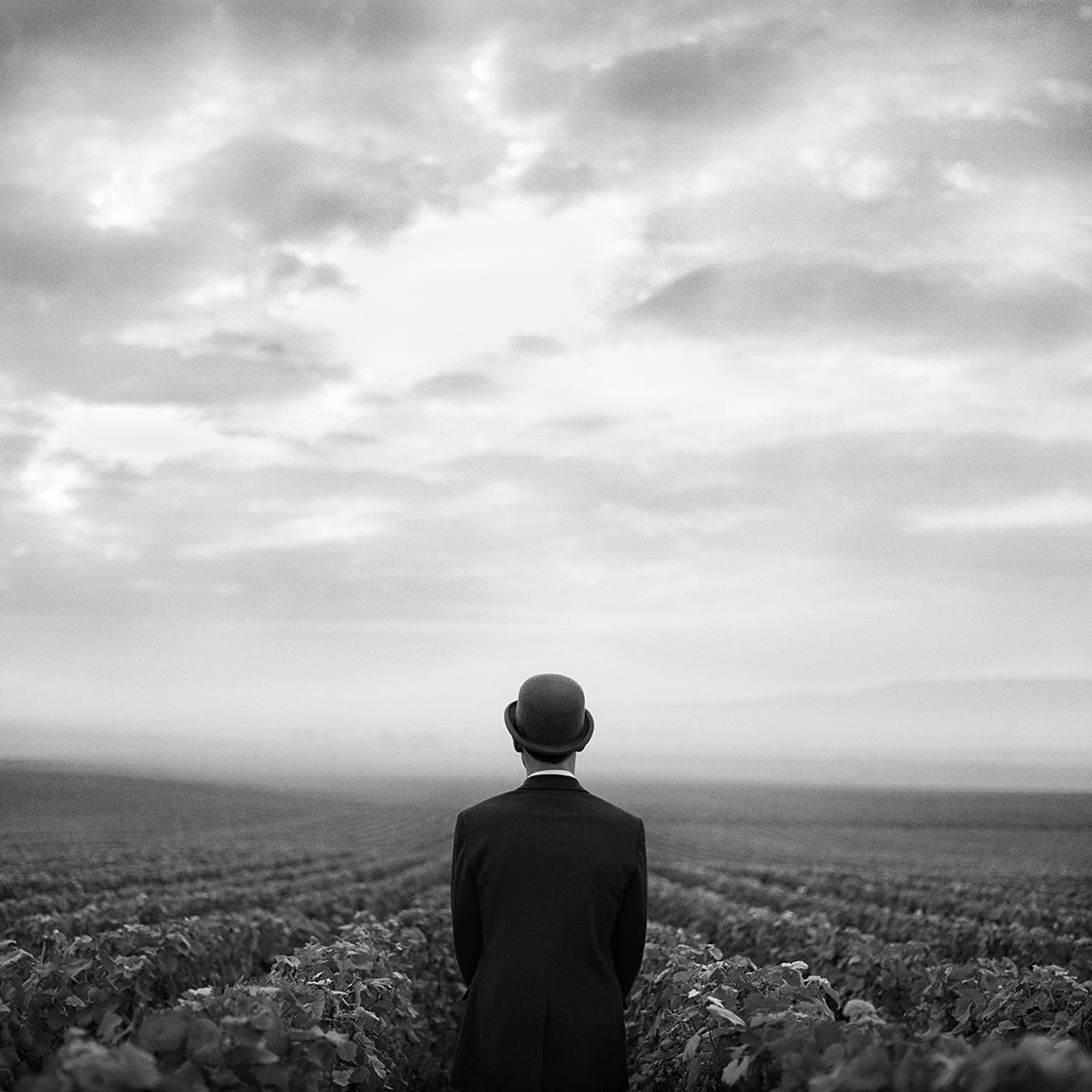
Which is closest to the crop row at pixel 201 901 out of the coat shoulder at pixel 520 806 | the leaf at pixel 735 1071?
the coat shoulder at pixel 520 806

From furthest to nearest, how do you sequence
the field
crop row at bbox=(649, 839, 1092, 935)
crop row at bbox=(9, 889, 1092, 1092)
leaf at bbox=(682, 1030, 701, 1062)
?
crop row at bbox=(649, 839, 1092, 935)
leaf at bbox=(682, 1030, 701, 1062)
the field
crop row at bbox=(9, 889, 1092, 1092)

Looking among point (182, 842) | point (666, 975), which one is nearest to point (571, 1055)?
point (666, 975)

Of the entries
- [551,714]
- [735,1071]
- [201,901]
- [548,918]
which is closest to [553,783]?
[551,714]

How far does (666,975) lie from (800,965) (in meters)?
1.32

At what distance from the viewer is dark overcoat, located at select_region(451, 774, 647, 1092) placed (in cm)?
313

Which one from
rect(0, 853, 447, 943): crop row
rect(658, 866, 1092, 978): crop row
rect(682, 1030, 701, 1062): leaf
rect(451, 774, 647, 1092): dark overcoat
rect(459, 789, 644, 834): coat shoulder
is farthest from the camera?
rect(0, 853, 447, 943): crop row

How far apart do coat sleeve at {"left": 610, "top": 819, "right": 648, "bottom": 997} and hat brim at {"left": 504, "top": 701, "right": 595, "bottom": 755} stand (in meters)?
0.35

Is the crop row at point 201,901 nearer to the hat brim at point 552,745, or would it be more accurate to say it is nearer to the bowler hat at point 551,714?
the hat brim at point 552,745

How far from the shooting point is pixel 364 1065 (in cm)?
418

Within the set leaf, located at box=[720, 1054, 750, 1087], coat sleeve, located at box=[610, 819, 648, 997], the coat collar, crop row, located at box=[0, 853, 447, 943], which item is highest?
the coat collar

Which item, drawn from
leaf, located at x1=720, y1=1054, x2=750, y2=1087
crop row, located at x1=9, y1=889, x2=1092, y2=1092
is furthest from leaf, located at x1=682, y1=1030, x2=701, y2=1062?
leaf, located at x1=720, y1=1054, x2=750, y2=1087

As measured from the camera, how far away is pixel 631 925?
11.0 feet

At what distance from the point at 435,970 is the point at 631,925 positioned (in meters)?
7.73

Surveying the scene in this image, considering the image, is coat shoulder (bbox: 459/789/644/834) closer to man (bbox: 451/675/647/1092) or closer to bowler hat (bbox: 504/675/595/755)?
man (bbox: 451/675/647/1092)
